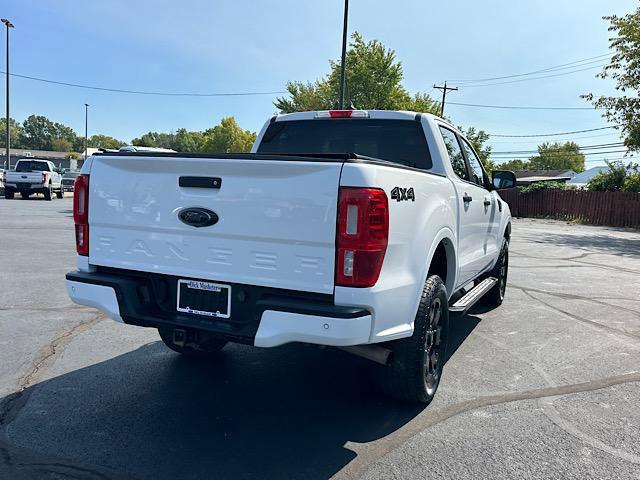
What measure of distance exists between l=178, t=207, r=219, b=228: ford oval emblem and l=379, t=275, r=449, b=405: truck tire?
1.35m

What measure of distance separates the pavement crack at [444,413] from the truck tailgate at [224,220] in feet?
3.20

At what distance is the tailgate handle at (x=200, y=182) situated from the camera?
10.3ft

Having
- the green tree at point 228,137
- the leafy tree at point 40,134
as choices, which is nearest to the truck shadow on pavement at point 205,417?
the green tree at point 228,137

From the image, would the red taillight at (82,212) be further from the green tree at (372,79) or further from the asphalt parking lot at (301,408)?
the green tree at (372,79)

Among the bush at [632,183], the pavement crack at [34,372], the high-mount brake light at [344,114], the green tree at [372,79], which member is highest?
the green tree at [372,79]

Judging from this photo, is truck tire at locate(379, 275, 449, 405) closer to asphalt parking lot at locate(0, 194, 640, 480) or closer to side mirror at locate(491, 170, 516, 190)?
asphalt parking lot at locate(0, 194, 640, 480)

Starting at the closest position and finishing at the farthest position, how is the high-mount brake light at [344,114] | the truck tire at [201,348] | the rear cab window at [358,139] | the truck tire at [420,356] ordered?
the truck tire at [420,356], the truck tire at [201,348], the rear cab window at [358,139], the high-mount brake light at [344,114]

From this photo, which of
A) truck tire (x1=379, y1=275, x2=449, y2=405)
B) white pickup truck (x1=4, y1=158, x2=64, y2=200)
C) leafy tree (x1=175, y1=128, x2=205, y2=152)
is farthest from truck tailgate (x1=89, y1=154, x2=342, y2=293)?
leafy tree (x1=175, y1=128, x2=205, y2=152)

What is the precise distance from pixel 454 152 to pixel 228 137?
82.3 m

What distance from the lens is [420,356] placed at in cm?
351

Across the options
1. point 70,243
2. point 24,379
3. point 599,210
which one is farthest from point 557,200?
point 24,379

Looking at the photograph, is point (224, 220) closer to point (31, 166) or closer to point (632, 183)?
point (31, 166)

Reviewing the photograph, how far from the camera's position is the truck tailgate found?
9.55 ft

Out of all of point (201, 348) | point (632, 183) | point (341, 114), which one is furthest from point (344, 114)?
point (632, 183)
